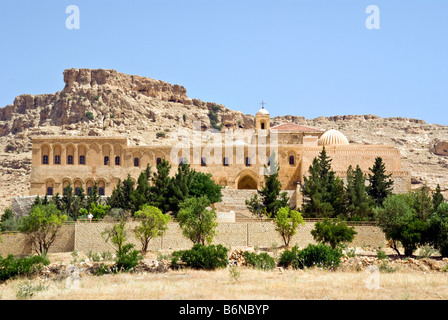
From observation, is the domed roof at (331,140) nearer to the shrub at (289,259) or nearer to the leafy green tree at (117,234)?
the leafy green tree at (117,234)

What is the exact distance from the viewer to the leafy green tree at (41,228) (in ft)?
109

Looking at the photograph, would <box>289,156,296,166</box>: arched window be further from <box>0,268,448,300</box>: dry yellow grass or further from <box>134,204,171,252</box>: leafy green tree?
<box>0,268,448,300</box>: dry yellow grass

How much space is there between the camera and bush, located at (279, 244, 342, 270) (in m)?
23.9

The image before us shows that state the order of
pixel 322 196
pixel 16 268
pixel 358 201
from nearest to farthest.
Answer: pixel 16 268
pixel 358 201
pixel 322 196

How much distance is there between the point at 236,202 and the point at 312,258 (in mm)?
16827

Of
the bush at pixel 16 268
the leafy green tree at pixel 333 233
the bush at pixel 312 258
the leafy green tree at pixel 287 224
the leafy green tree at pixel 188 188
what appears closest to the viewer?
the bush at pixel 16 268

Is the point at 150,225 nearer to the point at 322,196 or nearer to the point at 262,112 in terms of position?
the point at 322,196

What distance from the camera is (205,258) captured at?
24109mm

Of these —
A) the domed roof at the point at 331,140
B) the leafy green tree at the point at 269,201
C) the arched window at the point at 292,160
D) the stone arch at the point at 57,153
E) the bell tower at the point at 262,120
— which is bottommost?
the leafy green tree at the point at 269,201

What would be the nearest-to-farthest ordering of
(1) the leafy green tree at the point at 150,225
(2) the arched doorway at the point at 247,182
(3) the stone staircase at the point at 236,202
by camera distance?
(1) the leafy green tree at the point at 150,225, (3) the stone staircase at the point at 236,202, (2) the arched doorway at the point at 247,182

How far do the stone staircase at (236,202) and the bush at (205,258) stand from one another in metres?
14.2

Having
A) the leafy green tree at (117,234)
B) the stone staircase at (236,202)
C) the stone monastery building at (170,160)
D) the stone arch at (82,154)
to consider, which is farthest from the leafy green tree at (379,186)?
the stone arch at (82,154)

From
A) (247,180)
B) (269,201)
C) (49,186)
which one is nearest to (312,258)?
(269,201)

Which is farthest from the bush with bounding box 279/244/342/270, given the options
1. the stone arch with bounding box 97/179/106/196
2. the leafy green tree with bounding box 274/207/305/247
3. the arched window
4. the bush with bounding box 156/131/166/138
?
the bush with bounding box 156/131/166/138
